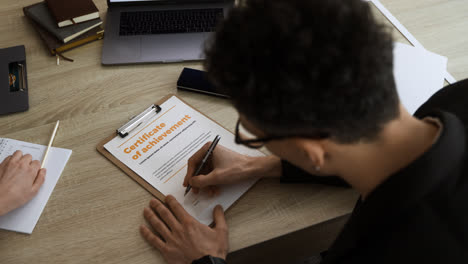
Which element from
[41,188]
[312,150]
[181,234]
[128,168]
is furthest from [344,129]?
[41,188]

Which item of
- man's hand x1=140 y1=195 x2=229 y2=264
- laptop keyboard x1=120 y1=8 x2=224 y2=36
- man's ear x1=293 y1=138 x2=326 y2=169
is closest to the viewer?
man's ear x1=293 y1=138 x2=326 y2=169

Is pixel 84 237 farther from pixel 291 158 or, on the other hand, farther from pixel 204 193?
pixel 291 158

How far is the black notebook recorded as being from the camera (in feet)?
3.56

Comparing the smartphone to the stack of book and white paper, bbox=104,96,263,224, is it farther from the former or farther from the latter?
the stack of book

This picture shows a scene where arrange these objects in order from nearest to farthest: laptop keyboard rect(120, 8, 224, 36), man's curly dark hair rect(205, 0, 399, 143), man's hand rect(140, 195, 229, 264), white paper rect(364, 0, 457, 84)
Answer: man's curly dark hair rect(205, 0, 399, 143)
man's hand rect(140, 195, 229, 264)
white paper rect(364, 0, 457, 84)
laptop keyboard rect(120, 8, 224, 36)

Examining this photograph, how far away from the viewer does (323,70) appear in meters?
0.48

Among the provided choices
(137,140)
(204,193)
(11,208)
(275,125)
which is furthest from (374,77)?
(11,208)

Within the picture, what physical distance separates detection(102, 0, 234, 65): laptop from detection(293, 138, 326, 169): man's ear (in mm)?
579

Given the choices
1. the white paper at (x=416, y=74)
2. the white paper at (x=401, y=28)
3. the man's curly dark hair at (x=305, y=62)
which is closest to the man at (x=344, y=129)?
the man's curly dark hair at (x=305, y=62)

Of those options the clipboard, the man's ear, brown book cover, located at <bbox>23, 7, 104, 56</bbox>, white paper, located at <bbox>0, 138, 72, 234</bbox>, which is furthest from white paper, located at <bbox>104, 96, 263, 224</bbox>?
brown book cover, located at <bbox>23, 7, 104, 56</bbox>

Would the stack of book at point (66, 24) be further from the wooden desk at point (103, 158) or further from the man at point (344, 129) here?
the man at point (344, 129)

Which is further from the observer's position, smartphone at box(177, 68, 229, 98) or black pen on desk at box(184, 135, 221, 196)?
smartphone at box(177, 68, 229, 98)

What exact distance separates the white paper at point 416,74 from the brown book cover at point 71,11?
0.91 m

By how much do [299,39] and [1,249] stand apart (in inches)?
29.0
